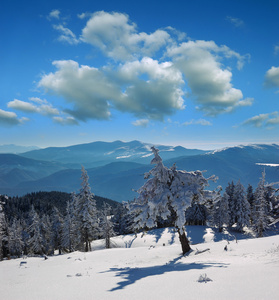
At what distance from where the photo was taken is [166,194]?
12164 mm

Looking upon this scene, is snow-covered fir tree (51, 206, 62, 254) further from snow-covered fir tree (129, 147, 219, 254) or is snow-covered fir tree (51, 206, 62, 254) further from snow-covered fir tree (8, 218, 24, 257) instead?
snow-covered fir tree (129, 147, 219, 254)

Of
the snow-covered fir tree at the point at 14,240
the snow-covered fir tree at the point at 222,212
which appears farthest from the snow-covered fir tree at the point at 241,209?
the snow-covered fir tree at the point at 14,240

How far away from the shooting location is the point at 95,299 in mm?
5109

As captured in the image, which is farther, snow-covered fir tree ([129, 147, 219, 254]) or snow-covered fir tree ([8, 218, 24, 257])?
snow-covered fir tree ([8, 218, 24, 257])

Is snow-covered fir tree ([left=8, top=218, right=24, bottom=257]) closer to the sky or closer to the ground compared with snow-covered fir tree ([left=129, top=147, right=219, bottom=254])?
closer to the ground

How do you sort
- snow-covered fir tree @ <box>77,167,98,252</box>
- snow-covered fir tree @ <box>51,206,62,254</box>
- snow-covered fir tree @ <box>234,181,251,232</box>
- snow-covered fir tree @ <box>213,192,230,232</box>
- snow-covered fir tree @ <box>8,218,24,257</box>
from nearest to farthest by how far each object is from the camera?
snow-covered fir tree @ <box>77,167,98,252</box> → snow-covered fir tree @ <box>213,192,230,232</box> → snow-covered fir tree @ <box>234,181,251,232</box> → snow-covered fir tree @ <box>51,206,62,254</box> → snow-covered fir tree @ <box>8,218,24,257</box>

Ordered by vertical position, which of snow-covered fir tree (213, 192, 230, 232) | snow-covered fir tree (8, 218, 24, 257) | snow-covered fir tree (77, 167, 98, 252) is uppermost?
snow-covered fir tree (77, 167, 98, 252)

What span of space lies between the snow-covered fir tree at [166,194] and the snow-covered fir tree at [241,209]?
41891 millimetres

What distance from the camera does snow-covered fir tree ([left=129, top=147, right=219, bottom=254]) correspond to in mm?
11627

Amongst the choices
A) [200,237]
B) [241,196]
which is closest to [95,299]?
[200,237]

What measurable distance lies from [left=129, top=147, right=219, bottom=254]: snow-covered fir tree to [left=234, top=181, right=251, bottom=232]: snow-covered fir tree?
41891mm

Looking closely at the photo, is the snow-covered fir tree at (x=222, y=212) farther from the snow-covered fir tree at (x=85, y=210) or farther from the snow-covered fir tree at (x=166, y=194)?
the snow-covered fir tree at (x=166, y=194)

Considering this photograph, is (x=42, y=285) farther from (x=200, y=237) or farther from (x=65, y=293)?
(x=200, y=237)

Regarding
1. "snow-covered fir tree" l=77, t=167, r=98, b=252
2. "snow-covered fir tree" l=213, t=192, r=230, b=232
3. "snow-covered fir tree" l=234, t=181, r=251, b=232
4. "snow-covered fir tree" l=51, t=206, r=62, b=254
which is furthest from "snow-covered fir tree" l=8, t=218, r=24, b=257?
"snow-covered fir tree" l=234, t=181, r=251, b=232
